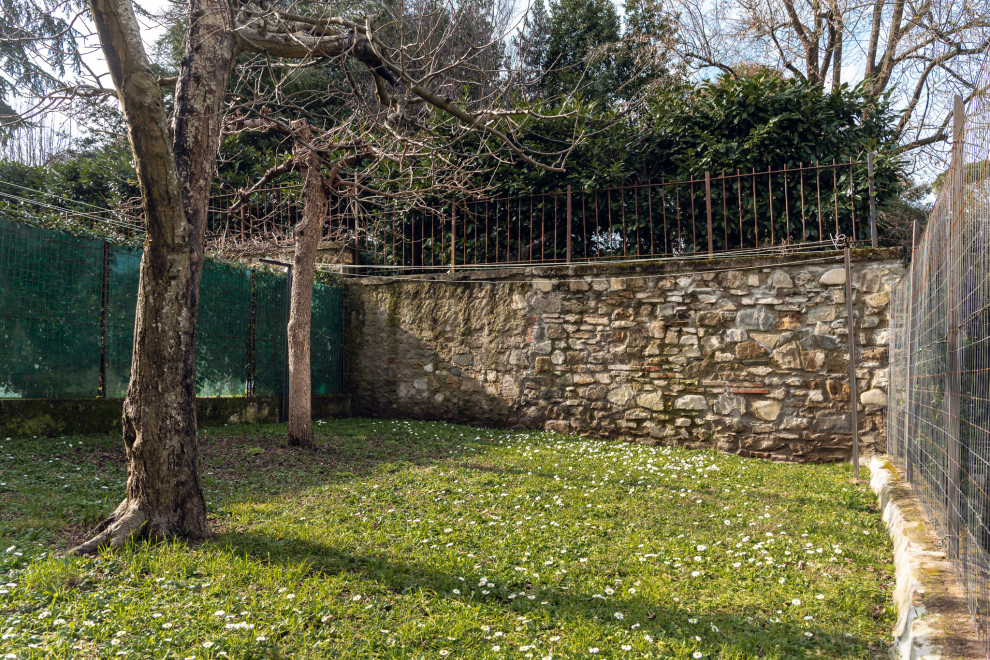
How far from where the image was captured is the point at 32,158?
59.3ft

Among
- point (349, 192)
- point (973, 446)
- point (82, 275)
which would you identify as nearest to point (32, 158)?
point (82, 275)

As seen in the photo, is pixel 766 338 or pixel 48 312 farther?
pixel 766 338

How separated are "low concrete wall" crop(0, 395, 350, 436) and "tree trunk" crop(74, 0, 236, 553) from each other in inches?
133

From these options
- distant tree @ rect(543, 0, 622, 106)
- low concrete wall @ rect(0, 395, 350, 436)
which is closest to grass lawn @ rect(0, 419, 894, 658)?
low concrete wall @ rect(0, 395, 350, 436)

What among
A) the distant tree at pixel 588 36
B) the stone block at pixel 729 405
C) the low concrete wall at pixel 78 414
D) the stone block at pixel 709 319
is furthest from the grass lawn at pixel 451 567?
the distant tree at pixel 588 36

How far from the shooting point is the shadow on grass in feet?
8.85

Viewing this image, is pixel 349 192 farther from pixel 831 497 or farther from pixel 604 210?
pixel 831 497

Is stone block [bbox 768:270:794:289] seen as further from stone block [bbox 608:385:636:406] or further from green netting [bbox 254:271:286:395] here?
green netting [bbox 254:271:286:395]

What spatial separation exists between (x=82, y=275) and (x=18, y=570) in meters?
Result: 4.55

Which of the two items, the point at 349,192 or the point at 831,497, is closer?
the point at 831,497

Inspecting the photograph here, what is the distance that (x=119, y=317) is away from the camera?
6.97m

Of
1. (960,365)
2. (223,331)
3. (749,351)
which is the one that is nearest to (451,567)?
(960,365)

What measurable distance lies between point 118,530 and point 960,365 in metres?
4.29

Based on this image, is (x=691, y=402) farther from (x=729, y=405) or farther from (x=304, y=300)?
(x=304, y=300)
